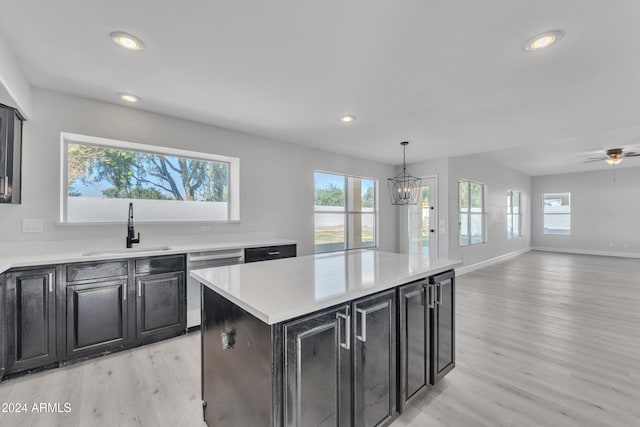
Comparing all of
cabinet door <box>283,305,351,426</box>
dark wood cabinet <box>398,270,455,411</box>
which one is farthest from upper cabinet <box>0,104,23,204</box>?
dark wood cabinet <box>398,270,455,411</box>

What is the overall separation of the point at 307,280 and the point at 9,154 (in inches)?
108

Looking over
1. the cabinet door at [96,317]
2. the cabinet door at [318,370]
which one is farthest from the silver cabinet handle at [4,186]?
the cabinet door at [318,370]

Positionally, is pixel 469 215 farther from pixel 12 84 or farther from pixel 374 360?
pixel 12 84

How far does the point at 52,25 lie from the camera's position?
1763 mm

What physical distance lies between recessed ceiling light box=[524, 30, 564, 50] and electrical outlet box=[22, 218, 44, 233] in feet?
14.1

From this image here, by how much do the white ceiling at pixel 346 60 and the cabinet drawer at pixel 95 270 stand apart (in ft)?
5.33

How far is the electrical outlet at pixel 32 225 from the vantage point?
8.41 feet

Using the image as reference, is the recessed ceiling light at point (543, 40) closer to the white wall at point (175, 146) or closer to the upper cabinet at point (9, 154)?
the white wall at point (175, 146)

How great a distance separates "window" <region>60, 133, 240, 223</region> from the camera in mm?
2922

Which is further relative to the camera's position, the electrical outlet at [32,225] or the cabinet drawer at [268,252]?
the cabinet drawer at [268,252]

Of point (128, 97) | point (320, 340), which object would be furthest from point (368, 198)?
point (320, 340)

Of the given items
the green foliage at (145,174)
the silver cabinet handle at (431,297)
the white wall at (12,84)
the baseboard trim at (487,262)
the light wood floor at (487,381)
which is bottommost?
the light wood floor at (487,381)

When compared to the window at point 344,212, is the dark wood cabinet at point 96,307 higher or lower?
lower

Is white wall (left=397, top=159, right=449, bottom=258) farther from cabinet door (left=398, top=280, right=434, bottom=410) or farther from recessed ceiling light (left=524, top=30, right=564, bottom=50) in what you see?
cabinet door (left=398, top=280, right=434, bottom=410)
